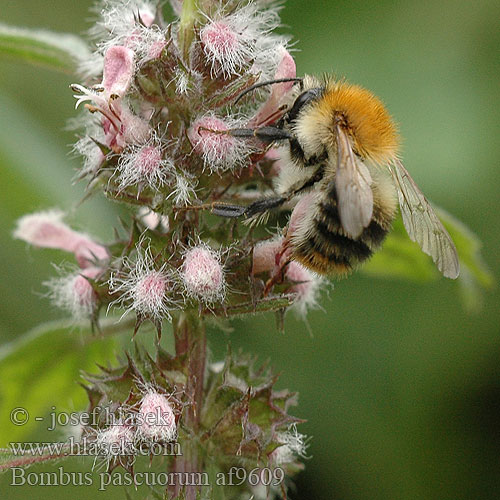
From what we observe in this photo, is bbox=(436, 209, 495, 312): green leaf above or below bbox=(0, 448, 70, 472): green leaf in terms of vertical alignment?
above

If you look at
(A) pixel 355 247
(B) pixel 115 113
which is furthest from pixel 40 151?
(A) pixel 355 247

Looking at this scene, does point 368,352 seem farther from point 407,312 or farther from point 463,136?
point 463,136

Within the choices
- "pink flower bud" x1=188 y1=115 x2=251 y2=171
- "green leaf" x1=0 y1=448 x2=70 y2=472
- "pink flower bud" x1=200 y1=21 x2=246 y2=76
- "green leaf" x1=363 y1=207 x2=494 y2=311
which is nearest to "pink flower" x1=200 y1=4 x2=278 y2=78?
"pink flower bud" x1=200 y1=21 x2=246 y2=76

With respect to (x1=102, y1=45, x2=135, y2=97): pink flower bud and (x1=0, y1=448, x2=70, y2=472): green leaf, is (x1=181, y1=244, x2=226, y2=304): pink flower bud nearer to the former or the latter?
(x1=102, y1=45, x2=135, y2=97): pink flower bud

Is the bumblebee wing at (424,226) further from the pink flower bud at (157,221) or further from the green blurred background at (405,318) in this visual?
the green blurred background at (405,318)

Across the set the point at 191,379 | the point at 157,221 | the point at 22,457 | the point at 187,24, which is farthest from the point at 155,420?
the point at 187,24

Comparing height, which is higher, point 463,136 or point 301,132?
point 463,136
